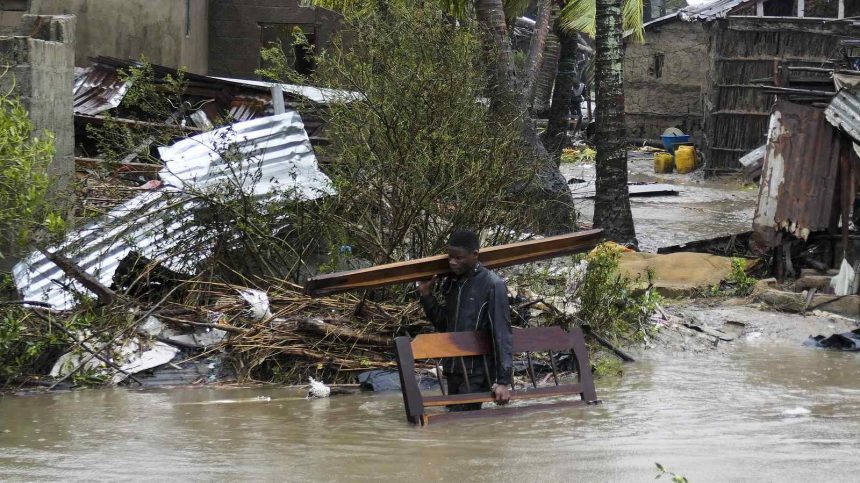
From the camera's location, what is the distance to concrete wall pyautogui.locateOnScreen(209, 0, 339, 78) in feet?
63.7

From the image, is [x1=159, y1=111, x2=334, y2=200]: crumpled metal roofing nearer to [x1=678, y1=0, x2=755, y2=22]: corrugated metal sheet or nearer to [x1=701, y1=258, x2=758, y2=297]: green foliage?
[x1=701, y1=258, x2=758, y2=297]: green foliage

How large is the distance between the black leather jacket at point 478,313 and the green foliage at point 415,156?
214 centimetres

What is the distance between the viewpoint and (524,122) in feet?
47.2

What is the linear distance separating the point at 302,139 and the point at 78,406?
3.97 m

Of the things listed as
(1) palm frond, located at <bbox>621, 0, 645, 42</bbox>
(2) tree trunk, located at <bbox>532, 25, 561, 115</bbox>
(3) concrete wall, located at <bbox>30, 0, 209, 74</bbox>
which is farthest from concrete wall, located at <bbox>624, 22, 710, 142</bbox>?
(3) concrete wall, located at <bbox>30, 0, 209, 74</bbox>

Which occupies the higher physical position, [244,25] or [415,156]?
[244,25]

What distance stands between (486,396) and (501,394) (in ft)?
0.58

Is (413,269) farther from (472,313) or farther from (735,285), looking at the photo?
(735,285)

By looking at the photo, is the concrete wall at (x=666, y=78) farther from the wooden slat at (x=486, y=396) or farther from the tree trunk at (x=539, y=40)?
the wooden slat at (x=486, y=396)

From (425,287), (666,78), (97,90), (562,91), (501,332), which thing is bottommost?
(501,332)

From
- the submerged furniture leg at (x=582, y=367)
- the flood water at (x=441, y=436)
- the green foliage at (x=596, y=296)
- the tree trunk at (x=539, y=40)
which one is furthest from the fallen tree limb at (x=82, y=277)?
the tree trunk at (x=539, y=40)

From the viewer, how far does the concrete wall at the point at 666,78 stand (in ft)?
92.2

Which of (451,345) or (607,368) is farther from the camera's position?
(607,368)

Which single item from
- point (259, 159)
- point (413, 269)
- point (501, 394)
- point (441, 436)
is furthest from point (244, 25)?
point (441, 436)
